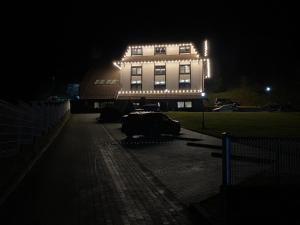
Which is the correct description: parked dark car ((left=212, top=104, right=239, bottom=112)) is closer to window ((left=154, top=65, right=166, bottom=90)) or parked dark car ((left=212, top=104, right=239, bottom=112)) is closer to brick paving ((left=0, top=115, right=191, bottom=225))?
window ((left=154, top=65, right=166, bottom=90))

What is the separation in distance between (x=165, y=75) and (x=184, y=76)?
9.25 ft

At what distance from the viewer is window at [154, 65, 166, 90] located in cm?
6112

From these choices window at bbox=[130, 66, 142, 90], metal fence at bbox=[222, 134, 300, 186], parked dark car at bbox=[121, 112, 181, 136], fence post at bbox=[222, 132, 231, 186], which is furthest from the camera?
window at bbox=[130, 66, 142, 90]

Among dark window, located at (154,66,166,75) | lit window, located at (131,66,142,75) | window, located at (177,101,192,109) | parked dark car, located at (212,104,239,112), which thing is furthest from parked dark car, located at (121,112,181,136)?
lit window, located at (131,66,142,75)

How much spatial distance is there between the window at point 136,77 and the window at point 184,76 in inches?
240

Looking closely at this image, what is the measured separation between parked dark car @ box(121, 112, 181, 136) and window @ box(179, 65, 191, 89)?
36027mm

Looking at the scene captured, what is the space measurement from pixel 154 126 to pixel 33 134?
828 centimetres

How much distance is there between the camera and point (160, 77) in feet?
202

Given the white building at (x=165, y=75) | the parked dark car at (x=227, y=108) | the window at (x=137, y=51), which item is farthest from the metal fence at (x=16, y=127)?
the window at (x=137, y=51)

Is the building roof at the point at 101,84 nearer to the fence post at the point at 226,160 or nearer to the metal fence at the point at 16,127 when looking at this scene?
the metal fence at the point at 16,127

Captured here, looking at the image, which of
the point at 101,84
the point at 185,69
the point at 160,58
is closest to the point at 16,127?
the point at 160,58

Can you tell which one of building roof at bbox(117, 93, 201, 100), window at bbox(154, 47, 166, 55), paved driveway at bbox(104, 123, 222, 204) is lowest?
paved driveway at bbox(104, 123, 222, 204)

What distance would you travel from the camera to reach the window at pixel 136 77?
203 ft

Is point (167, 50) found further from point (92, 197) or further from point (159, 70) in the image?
point (92, 197)
